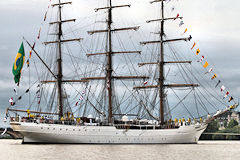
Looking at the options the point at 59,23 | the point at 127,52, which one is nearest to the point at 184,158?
the point at 127,52

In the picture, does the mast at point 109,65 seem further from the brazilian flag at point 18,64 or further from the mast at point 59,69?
the brazilian flag at point 18,64

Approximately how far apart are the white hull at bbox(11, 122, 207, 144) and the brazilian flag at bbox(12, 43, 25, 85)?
1028cm

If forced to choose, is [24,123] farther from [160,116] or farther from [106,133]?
[160,116]

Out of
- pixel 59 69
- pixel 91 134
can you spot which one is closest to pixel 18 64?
pixel 59 69

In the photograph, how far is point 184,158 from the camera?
6266cm

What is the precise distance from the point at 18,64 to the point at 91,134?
20868 millimetres

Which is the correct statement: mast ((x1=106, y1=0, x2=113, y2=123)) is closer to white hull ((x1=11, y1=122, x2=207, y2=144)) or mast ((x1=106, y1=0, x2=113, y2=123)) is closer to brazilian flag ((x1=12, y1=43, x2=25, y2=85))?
white hull ((x1=11, y1=122, x2=207, y2=144))

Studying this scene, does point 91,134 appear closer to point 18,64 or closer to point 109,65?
point 109,65

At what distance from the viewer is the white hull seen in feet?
305

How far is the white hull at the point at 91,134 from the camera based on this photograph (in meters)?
92.9

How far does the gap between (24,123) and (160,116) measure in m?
30.5

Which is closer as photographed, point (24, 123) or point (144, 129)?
point (24, 123)

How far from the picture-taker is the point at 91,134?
9512 cm

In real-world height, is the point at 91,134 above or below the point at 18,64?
below
